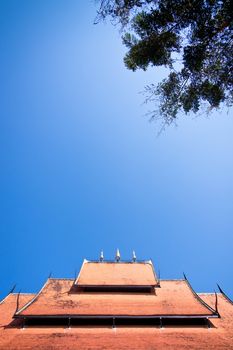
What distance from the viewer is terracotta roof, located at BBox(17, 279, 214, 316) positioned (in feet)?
50.2

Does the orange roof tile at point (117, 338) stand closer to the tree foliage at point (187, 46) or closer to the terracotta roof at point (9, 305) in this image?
the terracotta roof at point (9, 305)

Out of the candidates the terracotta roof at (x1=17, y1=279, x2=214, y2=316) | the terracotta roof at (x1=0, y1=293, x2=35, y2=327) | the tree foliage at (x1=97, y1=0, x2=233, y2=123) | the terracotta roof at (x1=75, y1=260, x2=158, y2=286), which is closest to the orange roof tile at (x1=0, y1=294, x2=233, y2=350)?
the terracotta roof at (x1=17, y1=279, x2=214, y2=316)

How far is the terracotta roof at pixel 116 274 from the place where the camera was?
1905 centimetres

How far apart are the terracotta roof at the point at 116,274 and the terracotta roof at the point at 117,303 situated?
90 centimetres

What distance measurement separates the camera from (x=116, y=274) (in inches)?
816

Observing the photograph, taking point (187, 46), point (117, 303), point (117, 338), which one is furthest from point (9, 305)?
point (187, 46)

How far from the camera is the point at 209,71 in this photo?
969 centimetres

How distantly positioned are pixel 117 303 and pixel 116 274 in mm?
4119

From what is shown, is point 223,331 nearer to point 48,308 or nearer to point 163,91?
point 48,308

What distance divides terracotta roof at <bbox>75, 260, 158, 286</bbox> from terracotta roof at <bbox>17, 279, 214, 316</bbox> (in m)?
0.90

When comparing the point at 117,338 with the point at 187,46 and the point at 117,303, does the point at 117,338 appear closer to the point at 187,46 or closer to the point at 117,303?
the point at 117,303

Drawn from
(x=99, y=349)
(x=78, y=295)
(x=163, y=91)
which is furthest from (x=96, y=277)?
(x=163, y=91)

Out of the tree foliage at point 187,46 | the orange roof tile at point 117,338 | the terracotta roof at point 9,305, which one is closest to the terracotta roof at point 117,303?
the orange roof tile at point 117,338

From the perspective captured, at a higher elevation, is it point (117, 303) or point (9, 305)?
point (9, 305)
